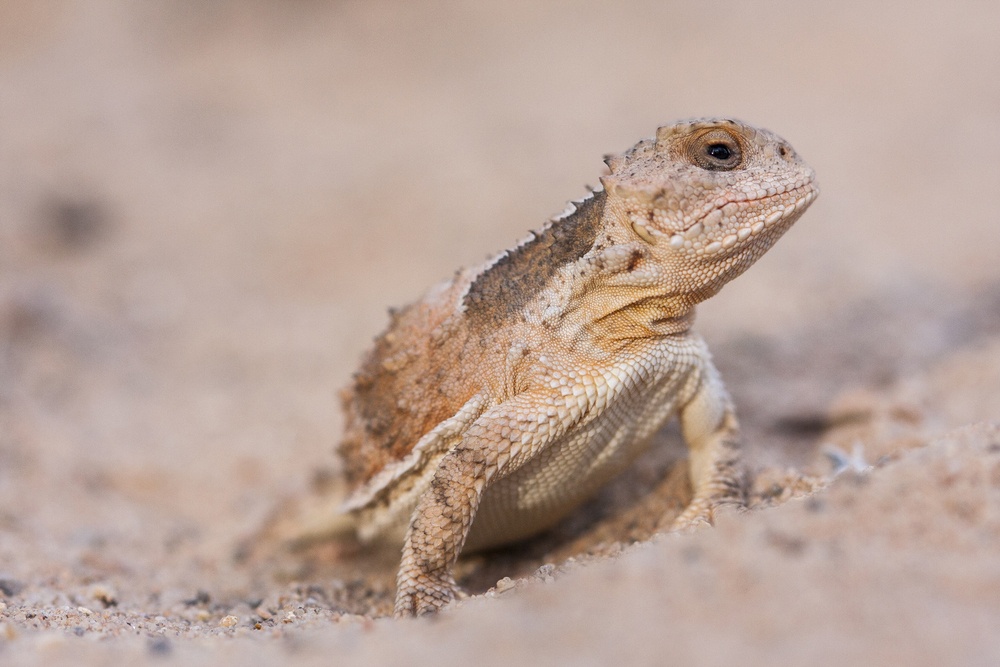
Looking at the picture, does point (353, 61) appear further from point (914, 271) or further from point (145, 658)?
point (145, 658)

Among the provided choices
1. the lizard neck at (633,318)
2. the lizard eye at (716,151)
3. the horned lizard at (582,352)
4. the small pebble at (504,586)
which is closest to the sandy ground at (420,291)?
the small pebble at (504,586)

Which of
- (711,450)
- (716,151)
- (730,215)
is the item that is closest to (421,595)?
(711,450)

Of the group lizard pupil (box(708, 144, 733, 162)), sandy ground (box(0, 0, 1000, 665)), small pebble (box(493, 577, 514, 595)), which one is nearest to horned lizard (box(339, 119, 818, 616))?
lizard pupil (box(708, 144, 733, 162))

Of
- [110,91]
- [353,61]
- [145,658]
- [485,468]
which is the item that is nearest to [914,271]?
[485,468]

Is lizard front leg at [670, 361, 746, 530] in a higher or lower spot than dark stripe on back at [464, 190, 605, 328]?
lower

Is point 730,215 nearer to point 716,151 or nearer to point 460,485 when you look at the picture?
point 716,151

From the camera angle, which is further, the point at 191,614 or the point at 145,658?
the point at 191,614

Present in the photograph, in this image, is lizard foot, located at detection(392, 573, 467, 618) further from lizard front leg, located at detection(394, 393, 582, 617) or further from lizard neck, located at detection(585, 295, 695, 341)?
lizard neck, located at detection(585, 295, 695, 341)

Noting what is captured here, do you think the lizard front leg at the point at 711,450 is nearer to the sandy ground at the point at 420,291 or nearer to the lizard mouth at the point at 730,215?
the sandy ground at the point at 420,291
